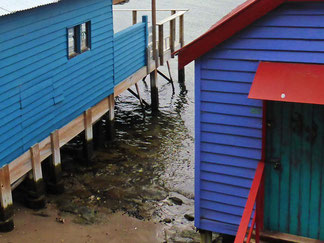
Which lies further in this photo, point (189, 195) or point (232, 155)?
point (189, 195)

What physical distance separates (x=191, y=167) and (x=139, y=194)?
265cm

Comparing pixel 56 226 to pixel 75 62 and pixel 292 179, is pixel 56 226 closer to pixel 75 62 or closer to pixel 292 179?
pixel 75 62

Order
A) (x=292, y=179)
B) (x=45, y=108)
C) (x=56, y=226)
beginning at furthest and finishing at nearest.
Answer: (x=45, y=108) < (x=56, y=226) < (x=292, y=179)

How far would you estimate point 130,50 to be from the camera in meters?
18.1

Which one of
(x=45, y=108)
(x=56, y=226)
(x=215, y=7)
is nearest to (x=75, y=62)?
(x=45, y=108)

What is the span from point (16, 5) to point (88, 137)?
5.32 meters

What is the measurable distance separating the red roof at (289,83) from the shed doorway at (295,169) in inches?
22.2

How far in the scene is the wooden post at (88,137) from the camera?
15570mm

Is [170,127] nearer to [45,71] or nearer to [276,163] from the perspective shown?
[45,71]

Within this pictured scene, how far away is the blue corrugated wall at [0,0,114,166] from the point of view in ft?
38.7

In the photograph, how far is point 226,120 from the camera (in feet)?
28.6

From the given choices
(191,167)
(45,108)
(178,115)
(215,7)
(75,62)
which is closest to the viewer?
(45,108)

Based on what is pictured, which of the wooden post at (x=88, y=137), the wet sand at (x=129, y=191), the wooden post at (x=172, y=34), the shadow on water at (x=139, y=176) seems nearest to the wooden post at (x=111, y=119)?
the shadow on water at (x=139, y=176)

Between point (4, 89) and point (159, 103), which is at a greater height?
point (4, 89)
